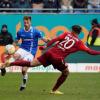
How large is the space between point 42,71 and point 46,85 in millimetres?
5680

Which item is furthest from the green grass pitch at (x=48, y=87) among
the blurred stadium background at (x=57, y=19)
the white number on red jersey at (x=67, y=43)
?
the white number on red jersey at (x=67, y=43)

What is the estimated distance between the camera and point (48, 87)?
57.0 ft

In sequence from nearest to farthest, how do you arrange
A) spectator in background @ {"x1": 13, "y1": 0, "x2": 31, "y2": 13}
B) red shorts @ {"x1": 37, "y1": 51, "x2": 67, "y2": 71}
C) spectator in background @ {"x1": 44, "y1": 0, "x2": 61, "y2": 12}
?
red shorts @ {"x1": 37, "y1": 51, "x2": 67, "y2": 71}, spectator in background @ {"x1": 13, "y1": 0, "x2": 31, "y2": 13}, spectator in background @ {"x1": 44, "y1": 0, "x2": 61, "y2": 12}

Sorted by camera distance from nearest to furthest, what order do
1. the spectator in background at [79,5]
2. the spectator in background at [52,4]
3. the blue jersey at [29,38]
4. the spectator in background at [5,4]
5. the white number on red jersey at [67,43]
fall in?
the white number on red jersey at [67,43] → the blue jersey at [29,38] → the spectator in background at [5,4] → the spectator in background at [52,4] → the spectator in background at [79,5]

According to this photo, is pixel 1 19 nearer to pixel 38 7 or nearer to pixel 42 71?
pixel 38 7

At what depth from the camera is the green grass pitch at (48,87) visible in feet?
47.8

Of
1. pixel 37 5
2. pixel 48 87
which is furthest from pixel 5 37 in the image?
pixel 48 87

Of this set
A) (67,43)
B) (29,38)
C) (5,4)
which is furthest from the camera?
(5,4)

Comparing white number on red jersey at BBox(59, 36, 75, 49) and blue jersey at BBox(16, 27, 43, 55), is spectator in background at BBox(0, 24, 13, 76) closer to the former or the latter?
blue jersey at BBox(16, 27, 43, 55)

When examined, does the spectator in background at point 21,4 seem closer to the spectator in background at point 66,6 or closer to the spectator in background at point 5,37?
the spectator in background at point 66,6

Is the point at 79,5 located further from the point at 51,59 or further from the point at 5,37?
the point at 51,59

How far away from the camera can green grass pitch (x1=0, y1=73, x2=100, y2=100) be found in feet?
47.8

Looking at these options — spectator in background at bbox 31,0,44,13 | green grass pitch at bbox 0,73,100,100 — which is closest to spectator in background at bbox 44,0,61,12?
spectator in background at bbox 31,0,44,13

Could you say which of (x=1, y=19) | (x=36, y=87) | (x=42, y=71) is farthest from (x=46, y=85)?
(x=1, y=19)
